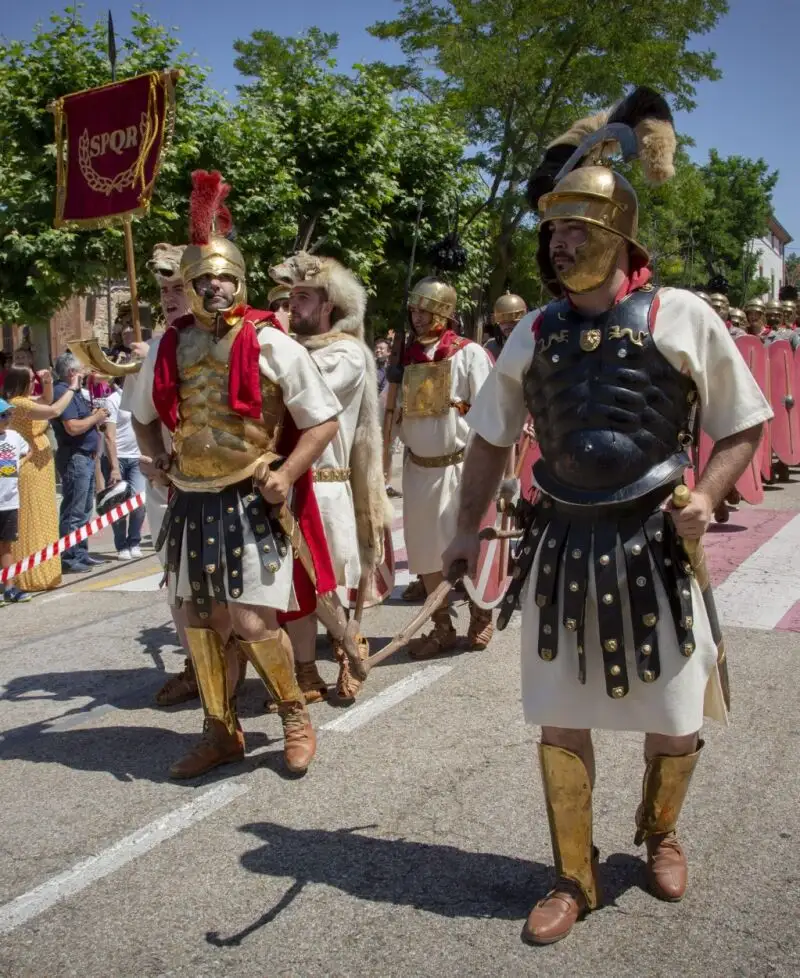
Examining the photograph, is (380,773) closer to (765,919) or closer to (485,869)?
(485,869)

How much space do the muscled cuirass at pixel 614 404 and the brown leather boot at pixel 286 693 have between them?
1.59 meters

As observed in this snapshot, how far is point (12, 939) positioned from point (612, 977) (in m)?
1.60

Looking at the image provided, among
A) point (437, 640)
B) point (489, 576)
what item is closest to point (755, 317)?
point (489, 576)

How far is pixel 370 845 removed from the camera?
3447mm

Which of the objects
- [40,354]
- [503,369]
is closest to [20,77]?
[40,354]

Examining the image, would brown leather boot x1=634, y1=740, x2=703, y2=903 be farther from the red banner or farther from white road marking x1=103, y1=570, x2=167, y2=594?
white road marking x1=103, y1=570, x2=167, y2=594

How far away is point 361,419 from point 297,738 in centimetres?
195

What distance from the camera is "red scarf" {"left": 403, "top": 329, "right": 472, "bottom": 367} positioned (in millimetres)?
6098

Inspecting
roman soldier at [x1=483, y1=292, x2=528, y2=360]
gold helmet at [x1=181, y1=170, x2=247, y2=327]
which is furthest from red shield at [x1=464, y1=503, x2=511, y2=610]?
roman soldier at [x1=483, y1=292, x2=528, y2=360]

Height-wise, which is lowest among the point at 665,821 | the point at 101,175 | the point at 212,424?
the point at 665,821

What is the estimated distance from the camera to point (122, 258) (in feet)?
48.6

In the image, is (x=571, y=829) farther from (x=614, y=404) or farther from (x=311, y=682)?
(x=311, y=682)

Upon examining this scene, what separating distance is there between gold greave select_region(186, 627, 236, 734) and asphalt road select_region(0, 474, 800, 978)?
0.24 m

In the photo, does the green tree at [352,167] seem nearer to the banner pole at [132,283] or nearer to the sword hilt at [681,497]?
the banner pole at [132,283]
